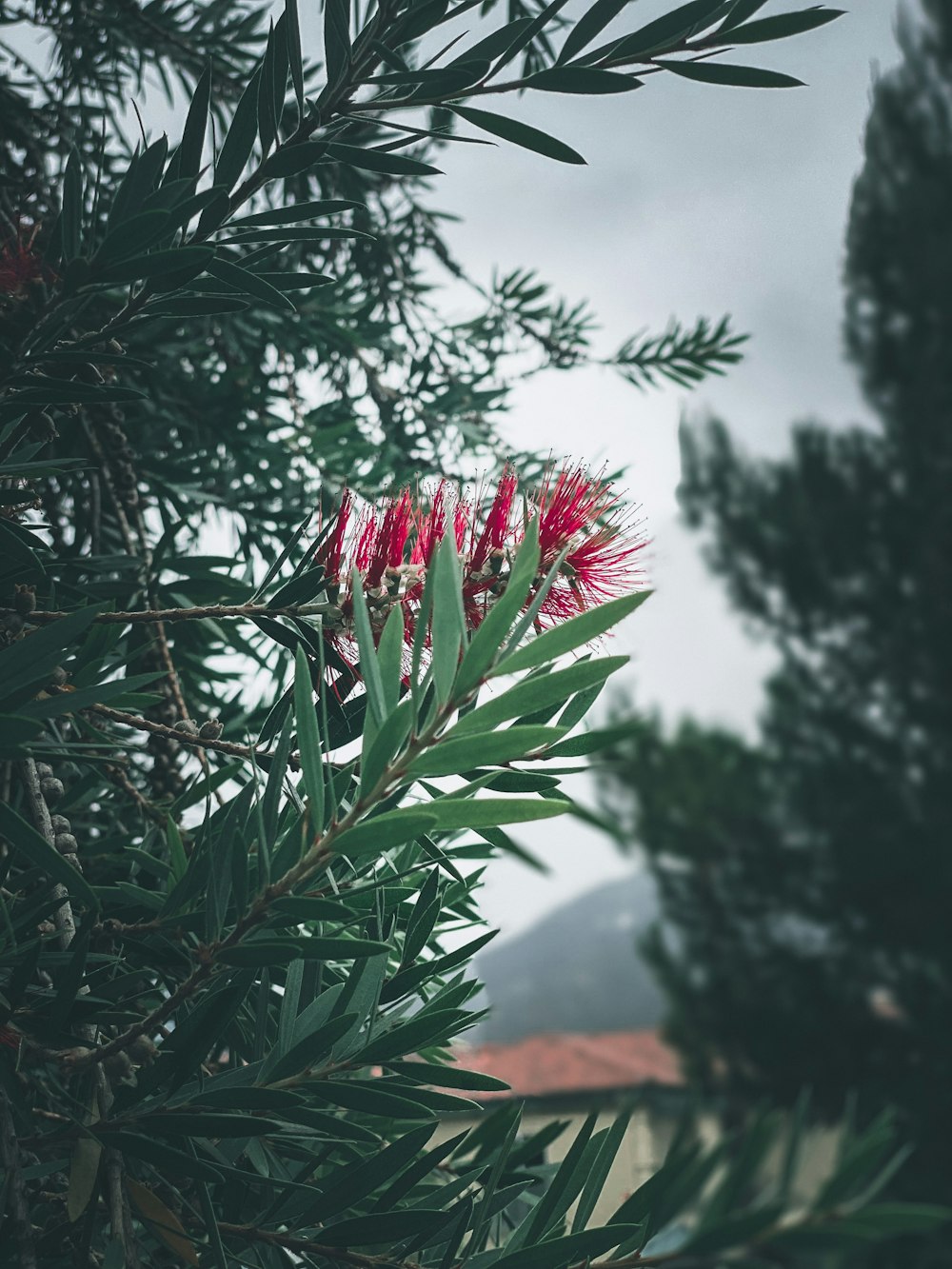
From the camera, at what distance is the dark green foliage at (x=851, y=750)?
4.91 metres

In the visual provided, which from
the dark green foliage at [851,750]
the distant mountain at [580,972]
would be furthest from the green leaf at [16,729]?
the distant mountain at [580,972]

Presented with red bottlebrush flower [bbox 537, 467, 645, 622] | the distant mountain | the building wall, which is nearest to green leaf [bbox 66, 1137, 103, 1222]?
the building wall

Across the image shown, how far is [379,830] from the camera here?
211 mm

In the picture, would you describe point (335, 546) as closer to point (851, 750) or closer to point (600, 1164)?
point (600, 1164)

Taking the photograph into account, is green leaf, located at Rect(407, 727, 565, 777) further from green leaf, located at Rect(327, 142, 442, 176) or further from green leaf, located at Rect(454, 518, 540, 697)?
green leaf, located at Rect(327, 142, 442, 176)

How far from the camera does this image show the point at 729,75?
31cm

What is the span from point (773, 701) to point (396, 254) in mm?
4915

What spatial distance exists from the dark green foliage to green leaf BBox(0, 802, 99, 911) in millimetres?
5142

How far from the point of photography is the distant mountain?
Result: 24.2 ft

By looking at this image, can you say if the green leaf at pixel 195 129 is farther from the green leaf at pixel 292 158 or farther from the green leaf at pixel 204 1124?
the green leaf at pixel 204 1124

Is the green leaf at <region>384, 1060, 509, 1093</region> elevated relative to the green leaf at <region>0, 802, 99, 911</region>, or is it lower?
lower

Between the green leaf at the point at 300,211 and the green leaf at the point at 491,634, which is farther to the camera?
the green leaf at the point at 300,211

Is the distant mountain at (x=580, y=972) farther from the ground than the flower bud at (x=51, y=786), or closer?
closer

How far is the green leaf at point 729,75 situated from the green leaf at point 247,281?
0.14 meters
